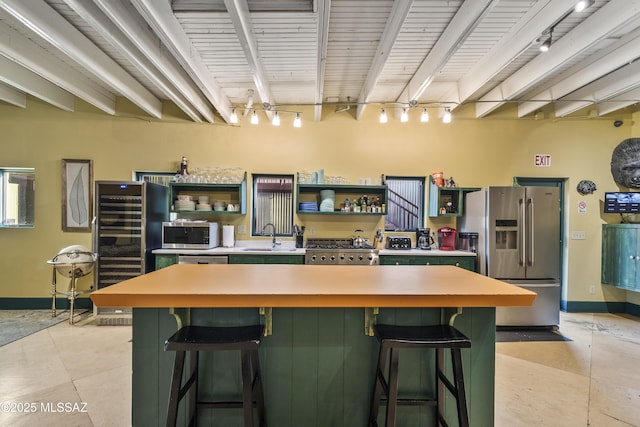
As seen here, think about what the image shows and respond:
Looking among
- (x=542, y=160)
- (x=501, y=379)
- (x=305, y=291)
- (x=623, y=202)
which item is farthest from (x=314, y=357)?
(x=623, y=202)

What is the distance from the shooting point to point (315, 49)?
3.01m

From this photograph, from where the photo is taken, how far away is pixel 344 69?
3.44 m

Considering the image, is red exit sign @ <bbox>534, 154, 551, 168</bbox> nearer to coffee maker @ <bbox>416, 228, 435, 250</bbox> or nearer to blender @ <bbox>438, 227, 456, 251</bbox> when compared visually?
blender @ <bbox>438, 227, 456, 251</bbox>

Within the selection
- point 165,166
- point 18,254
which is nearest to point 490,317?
point 165,166

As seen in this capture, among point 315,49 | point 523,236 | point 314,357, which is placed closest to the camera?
point 314,357

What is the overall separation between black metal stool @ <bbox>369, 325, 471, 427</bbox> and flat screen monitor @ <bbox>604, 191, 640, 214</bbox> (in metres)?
4.59

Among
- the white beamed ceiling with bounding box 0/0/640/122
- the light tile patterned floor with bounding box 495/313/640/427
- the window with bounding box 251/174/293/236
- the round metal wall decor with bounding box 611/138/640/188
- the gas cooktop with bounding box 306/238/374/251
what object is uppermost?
the white beamed ceiling with bounding box 0/0/640/122

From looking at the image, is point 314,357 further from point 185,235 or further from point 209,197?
point 209,197

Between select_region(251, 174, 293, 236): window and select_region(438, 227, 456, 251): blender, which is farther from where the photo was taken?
select_region(251, 174, 293, 236): window

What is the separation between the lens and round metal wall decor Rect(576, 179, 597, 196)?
14.5ft

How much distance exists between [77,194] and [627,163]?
27.7 ft

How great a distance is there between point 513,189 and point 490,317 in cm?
276

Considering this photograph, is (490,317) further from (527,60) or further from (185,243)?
(185,243)

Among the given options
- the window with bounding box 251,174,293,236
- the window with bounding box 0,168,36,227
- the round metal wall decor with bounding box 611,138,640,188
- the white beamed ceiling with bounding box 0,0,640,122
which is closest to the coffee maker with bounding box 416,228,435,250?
the white beamed ceiling with bounding box 0,0,640,122
